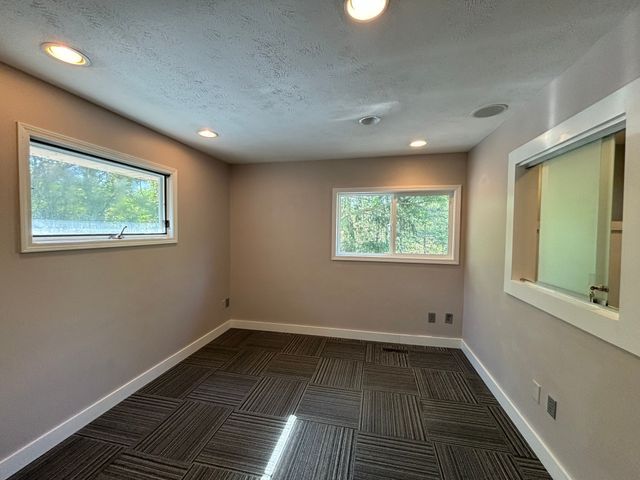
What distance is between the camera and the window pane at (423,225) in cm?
325

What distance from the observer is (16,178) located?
59.4 inches

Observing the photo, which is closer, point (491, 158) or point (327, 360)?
point (491, 158)

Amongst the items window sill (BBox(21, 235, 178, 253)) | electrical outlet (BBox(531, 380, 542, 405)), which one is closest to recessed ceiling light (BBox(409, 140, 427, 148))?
electrical outlet (BBox(531, 380, 542, 405))

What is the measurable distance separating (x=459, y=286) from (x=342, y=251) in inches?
57.9

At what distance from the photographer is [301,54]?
1.34 metres

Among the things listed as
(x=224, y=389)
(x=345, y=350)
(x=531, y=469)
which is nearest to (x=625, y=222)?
(x=531, y=469)

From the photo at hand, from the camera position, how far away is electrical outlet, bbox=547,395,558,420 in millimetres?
1545

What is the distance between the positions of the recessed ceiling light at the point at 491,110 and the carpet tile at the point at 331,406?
2.48m

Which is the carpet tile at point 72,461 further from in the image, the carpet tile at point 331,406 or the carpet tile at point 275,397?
the carpet tile at point 331,406

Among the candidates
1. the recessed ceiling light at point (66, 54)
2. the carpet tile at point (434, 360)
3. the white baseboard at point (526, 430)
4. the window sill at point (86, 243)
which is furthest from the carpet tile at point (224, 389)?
the recessed ceiling light at point (66, 54)

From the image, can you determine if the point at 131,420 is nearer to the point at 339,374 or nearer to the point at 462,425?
the point at 339,374

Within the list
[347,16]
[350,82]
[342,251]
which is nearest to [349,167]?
[342,251]

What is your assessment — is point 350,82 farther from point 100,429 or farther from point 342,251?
point 100,429

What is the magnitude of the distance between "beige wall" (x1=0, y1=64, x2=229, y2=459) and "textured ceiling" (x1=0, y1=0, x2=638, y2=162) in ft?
0.69
